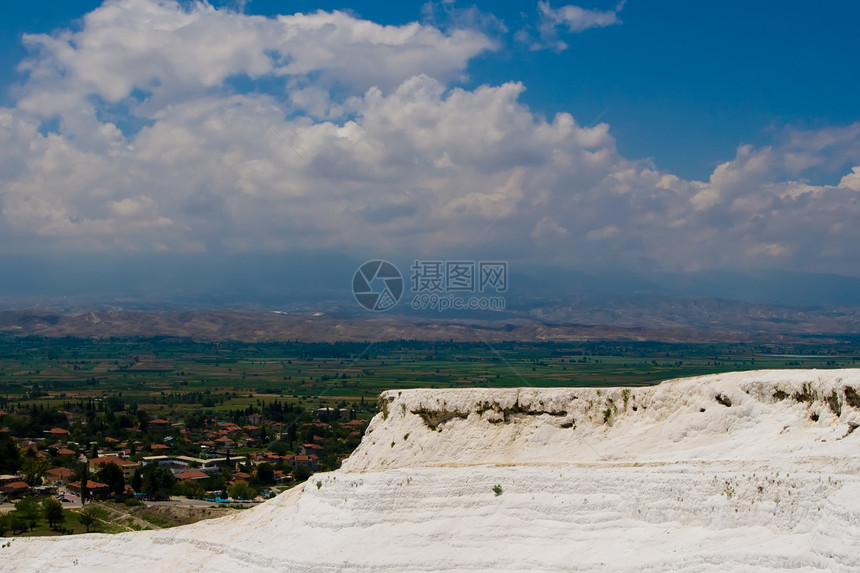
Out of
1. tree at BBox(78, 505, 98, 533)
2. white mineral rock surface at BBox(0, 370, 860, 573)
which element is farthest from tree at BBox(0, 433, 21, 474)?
white mineral rock surface at BBox(0, 370, 860, 573)

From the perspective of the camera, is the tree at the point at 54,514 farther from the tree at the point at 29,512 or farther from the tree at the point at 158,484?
the tree at the point at 158,484

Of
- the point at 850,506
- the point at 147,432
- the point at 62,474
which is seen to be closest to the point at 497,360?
the point at 147,432

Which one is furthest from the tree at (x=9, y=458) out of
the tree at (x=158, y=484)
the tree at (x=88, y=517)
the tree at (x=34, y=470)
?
the tree at (x=88, y=517)

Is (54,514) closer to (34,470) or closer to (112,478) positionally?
(112,478)

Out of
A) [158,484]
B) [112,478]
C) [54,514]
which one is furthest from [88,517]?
[158,484]

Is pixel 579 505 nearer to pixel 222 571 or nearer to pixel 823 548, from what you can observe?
pixel 823 548

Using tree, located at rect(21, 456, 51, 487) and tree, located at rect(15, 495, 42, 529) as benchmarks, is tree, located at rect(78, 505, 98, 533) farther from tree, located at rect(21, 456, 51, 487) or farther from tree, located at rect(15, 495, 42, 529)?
tree, located at rect(21, 456, 51, 487)
